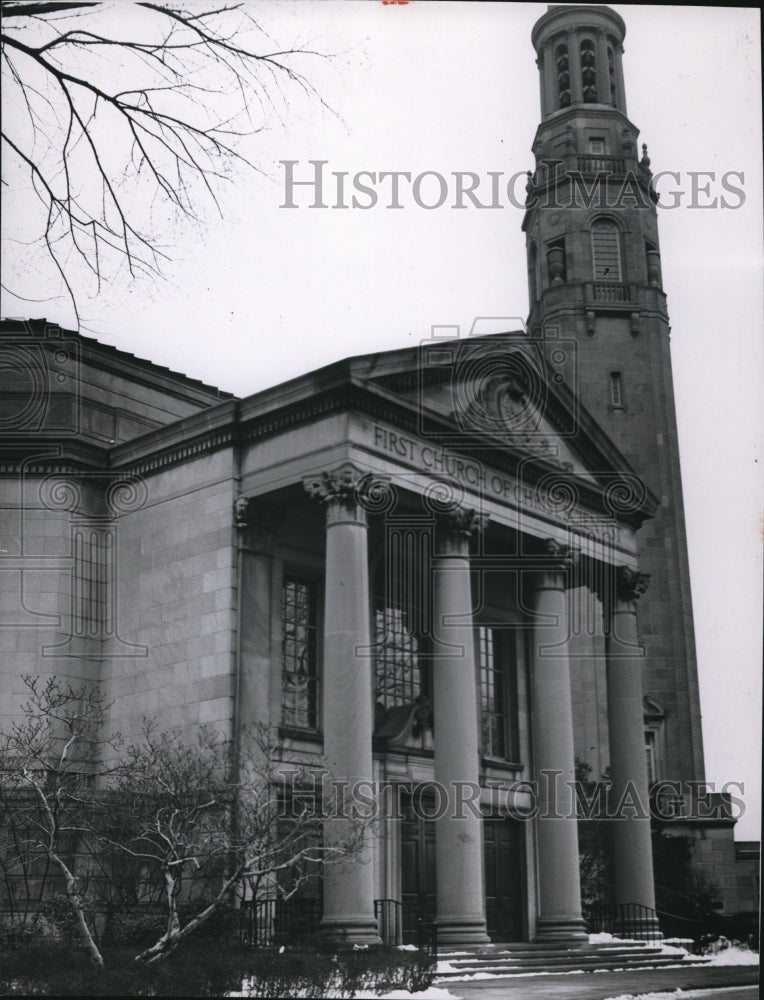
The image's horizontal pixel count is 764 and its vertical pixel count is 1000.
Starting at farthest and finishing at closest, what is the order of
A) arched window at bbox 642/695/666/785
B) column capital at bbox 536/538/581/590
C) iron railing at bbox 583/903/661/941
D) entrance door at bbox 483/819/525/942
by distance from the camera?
arched window at bbox 642/695/666/785 < entrance door at bbox 483/819/525/942 < column capital at bbox 536/538/581/590 < iron railing at bbox 583/903/661/941

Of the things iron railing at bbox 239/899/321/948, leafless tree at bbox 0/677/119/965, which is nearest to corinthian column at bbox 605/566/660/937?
iron railing at bbox 239/899/321/948

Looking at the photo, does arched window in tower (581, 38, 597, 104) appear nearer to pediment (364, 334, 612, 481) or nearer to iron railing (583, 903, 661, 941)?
pediment (364, 334, 612, 481)

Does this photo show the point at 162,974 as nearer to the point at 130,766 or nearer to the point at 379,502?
the point at 130,766

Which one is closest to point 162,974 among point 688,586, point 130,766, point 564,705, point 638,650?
point 130,766

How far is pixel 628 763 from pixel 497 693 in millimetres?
3971

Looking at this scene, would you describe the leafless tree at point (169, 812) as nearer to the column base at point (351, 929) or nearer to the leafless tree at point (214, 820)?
the leafless tree at point (214, 820)

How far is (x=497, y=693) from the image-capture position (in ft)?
108

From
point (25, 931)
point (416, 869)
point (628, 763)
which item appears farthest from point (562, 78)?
point (25, 931)

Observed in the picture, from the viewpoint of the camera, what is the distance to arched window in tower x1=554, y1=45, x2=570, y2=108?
40094 mm

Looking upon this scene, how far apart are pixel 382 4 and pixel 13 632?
1503 cm

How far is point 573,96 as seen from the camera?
40.9 m

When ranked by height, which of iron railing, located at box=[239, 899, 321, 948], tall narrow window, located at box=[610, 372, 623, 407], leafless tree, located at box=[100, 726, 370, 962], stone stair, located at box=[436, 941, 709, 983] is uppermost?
tall narrow window, located at box=[610, 372, 623, 407]

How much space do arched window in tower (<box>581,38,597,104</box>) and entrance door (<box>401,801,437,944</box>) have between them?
2326 centimetres

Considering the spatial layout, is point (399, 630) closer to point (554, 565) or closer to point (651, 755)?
point (554, 565)
